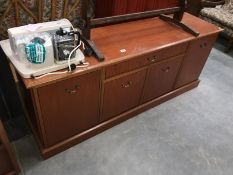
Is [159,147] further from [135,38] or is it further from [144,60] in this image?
[135,38]

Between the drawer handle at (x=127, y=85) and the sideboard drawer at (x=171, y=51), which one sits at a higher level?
the sideboard drawer at (x=171, y=51)

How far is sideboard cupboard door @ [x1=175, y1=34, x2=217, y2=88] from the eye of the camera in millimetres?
1701

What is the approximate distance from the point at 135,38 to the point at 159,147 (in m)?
0.81

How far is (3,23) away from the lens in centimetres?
117

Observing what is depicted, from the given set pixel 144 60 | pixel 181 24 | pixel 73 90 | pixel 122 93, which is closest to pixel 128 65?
pixel 144 60

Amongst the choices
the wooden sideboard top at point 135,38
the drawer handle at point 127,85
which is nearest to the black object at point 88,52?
the wooden sideboard top at point 135,38

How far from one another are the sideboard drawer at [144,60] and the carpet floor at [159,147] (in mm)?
525

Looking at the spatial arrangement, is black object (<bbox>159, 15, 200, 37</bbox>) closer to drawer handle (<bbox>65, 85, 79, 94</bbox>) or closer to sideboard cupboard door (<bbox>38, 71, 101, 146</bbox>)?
sideboard cupboard door (<bbox>38, 71, 101, 146</bbox>)

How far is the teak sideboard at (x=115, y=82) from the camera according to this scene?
118 centimetres

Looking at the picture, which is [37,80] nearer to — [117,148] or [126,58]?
[126,58]

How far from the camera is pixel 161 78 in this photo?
1686 millimetres

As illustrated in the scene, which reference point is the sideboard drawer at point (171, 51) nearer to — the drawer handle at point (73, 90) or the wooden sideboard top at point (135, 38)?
the wooden sideboard top at point (135, 38)

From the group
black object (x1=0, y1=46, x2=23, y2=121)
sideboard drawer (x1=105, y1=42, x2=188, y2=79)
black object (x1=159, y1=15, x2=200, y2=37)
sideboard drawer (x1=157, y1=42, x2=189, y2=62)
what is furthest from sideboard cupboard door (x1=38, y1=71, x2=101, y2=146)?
black object (x1=159, y1=15, x2=200, y2=37)

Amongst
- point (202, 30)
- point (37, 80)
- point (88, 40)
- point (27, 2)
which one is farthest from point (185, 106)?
point (27, 2)
